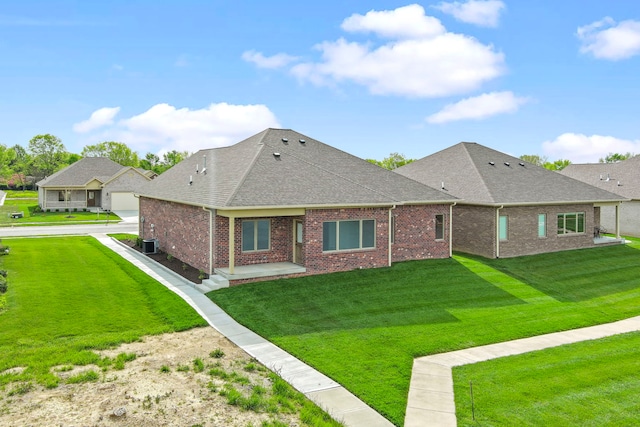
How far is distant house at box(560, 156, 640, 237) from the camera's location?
31.3m

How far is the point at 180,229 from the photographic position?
66.4ft

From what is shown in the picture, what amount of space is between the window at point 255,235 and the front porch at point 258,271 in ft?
2.44

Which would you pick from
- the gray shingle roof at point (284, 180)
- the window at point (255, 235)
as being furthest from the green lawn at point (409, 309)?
the gray shingle roof at point (284, 180)

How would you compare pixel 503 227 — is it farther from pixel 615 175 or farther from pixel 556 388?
pixel 615 175

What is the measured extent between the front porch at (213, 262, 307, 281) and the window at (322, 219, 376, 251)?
147 cm

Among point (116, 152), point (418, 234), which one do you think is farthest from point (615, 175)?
point (116, 152)

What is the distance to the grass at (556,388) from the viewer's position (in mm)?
7984

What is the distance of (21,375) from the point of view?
350 inches

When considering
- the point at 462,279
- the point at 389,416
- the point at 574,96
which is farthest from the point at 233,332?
the point at 574,96

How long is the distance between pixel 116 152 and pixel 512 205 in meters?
95.1

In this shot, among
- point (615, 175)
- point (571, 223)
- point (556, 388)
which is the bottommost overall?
point (556, 388)

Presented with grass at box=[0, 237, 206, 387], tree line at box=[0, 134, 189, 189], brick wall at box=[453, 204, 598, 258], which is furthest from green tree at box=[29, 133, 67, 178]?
brick wall at box=[453, 204, 598, 258]

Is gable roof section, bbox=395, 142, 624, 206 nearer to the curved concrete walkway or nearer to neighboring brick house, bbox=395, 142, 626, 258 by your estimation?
neighboring brick house, bbox=395, 142, 626, 258

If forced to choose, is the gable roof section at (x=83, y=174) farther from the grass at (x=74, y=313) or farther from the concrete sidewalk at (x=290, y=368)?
the concrete sidewalk at (x=290, y=368)
